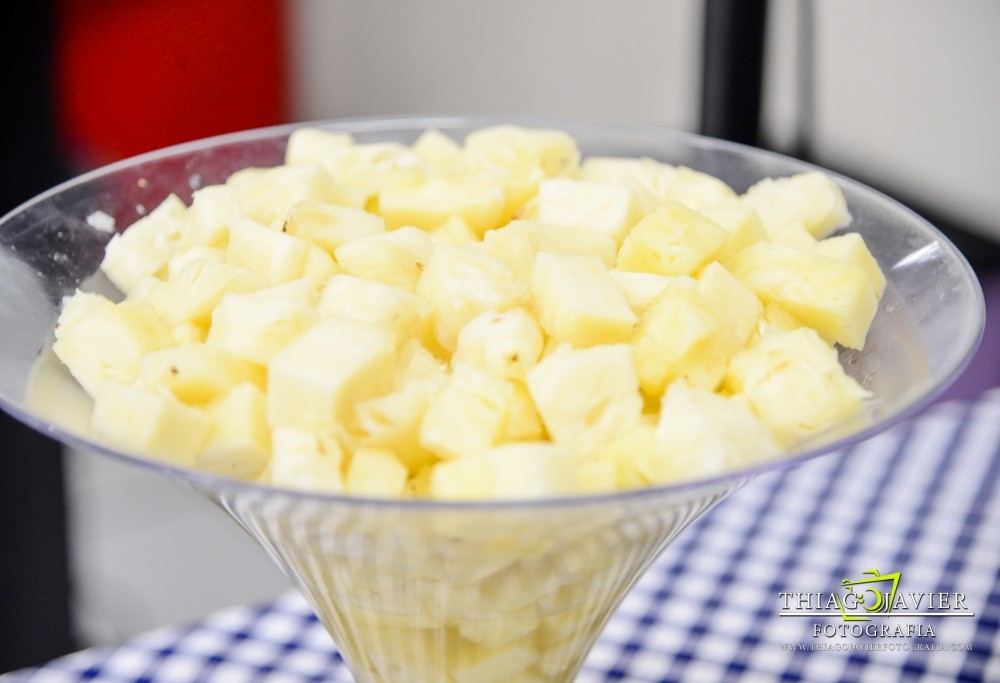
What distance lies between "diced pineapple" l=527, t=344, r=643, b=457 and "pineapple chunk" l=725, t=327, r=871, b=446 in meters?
0.08

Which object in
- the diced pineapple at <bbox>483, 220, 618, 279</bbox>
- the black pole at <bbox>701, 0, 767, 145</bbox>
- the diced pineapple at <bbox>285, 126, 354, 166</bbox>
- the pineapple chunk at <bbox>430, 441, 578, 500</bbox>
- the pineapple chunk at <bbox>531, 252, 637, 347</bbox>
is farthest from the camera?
the black pole at <bbox>701, 0, 767, 145</bbox>

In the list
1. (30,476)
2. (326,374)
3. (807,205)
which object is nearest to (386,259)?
(326,374)

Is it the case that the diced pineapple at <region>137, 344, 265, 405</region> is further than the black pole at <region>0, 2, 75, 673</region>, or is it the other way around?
the black pole at <region>0, 2, 75, 673</region>

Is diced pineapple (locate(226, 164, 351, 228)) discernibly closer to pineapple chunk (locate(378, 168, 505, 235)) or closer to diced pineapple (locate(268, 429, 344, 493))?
pineapple chunk (locate(378, 168, 505, 235))

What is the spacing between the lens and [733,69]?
8.01 ft

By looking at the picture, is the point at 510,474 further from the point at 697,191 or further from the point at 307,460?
the point at 697,191

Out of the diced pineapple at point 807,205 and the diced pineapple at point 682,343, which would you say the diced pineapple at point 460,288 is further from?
the diced pineapple at point 807,205

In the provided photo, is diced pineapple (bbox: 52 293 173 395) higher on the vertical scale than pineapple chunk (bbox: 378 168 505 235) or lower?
lower

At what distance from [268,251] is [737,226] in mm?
361

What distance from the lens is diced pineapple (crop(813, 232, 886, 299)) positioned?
2.80 feet

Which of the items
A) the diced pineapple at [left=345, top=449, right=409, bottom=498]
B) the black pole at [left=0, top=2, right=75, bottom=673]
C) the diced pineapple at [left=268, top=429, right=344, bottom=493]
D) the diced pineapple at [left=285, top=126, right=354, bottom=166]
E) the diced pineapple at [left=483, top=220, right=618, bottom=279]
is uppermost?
the diced pineapple at [left=285, top=126, right=354, bottom=166]

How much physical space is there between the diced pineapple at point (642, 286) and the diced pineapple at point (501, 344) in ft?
0.27

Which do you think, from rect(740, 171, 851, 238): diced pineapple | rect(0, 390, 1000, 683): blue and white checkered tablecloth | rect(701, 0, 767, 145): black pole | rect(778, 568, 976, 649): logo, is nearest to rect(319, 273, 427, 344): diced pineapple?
rect(740, 171, 851, 238): diced pineapple

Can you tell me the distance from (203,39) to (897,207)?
176cm
